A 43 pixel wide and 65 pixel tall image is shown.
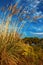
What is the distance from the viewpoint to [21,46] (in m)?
8.57

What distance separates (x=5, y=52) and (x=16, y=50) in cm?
59

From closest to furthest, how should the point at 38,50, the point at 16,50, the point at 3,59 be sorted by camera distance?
1. the point at 3,59
2. the point at 16,50
3. the point at 38,50

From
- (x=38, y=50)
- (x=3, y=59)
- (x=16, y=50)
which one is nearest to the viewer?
(x=3, y=59)

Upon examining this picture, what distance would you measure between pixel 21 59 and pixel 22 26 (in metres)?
1.12

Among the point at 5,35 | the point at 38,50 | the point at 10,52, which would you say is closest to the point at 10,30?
the point at 5,35

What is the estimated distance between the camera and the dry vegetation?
7660 millimetres

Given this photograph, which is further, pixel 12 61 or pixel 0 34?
pixel 0 34

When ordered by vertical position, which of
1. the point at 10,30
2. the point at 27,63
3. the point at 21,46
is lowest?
the point at 27,63

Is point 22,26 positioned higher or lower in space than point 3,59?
higher

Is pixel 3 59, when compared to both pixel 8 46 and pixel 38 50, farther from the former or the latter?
pixel 38 50

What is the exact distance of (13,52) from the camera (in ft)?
26.3

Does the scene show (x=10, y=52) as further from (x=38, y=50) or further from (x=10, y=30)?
(x=38, y=50)

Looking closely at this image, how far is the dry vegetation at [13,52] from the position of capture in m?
7.66

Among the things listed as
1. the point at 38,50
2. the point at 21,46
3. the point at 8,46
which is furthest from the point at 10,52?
the point at 38,50
